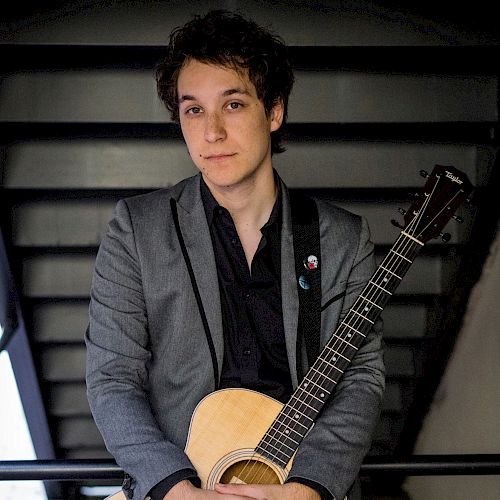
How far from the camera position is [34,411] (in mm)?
3709

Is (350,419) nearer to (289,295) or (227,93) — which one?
(289,295)

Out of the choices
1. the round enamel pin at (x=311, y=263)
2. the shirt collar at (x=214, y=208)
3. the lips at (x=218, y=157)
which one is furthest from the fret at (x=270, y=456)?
the lips at (x=218, y=157)

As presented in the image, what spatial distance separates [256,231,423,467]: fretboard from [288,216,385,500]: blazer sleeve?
0.04 metres

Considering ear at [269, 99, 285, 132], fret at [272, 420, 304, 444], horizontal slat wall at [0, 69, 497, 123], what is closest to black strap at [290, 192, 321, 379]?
fret at [272, 420, 304, 444]

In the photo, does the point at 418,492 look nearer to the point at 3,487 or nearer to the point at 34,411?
the point at 34,411

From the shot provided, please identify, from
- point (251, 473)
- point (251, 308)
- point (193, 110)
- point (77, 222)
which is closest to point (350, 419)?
point (251, 473)

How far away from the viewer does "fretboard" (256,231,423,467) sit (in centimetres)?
168

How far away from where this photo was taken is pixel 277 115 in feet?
6.71

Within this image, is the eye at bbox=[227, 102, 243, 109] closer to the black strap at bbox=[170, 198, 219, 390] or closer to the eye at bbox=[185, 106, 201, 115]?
the eye at bbox=[185, 106, 201, 115]

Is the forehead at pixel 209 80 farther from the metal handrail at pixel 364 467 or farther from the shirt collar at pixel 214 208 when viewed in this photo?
the metal handrail at pixel 364 467

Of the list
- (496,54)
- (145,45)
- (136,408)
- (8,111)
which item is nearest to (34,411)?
(8,111)

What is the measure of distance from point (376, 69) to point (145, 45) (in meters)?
0.92

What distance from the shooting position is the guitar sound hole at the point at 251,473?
65.0 inches

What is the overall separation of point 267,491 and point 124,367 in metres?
0.44
